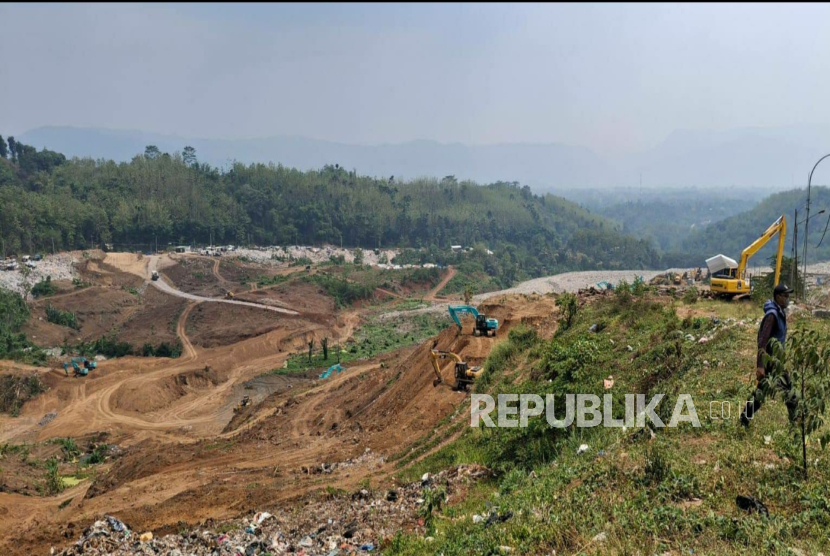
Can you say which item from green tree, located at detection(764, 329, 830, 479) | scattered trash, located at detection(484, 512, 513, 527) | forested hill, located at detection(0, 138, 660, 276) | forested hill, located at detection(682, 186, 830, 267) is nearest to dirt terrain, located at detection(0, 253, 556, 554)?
scattered trash, located at detection(484, 512, 513, 527)

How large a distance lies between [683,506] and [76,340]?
4199cm

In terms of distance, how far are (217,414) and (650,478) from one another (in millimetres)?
23149

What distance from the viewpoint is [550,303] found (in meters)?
23.0

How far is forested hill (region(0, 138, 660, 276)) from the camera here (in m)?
64.5

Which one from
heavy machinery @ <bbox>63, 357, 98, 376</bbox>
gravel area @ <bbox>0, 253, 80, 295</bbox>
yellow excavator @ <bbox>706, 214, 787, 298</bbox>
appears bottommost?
heavy machinery @ <bbox>63, 357, 98, 376</bbox>

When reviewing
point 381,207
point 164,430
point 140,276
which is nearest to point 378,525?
point 164,430

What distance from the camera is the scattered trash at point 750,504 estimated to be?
189 inches

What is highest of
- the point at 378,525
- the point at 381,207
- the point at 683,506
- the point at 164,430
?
the point at 381,207

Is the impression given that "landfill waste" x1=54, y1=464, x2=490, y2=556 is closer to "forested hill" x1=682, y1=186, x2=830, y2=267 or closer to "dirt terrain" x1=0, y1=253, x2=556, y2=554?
"dirt terrain" x1=0, y1=253, x2=556, y2=554

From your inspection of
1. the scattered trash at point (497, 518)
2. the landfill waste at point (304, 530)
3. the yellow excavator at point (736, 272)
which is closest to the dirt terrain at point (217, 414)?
the landfill waste at point (304, 530)

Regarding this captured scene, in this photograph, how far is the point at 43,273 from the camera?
49.0 meters

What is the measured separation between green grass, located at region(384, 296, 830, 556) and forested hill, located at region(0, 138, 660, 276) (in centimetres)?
6231

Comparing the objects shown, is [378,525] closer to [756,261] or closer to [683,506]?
[683,506]

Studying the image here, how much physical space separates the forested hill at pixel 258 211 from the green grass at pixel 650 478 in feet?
204
